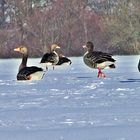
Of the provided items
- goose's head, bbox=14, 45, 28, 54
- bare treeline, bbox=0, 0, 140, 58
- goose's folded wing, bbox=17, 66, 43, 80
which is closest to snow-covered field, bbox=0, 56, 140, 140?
goose's folded wing, bbox=17, 66, 43, 80

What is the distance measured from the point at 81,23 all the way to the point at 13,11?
540 cm

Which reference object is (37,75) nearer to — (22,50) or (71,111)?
(22,50)

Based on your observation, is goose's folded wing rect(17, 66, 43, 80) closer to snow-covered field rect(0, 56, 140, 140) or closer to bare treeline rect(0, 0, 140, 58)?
snow-covered field rect(0, 56, 140, 140)

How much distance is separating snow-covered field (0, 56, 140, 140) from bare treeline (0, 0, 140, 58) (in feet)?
88.8

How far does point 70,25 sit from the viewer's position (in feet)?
127

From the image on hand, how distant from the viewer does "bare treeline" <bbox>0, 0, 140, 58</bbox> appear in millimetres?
36469

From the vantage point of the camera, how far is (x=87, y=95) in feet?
22.7

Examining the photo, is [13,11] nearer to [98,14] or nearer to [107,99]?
[98,14]

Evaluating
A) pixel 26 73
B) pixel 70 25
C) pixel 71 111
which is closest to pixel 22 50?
pixel 26 73

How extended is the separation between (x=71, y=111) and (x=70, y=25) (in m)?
33.5

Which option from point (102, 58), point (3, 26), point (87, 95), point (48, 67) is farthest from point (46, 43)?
point (87, 95)

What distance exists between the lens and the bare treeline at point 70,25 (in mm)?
36469

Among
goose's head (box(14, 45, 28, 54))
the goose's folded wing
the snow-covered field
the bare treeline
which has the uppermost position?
the snow-covered field

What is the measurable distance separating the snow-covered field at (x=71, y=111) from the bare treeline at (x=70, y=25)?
27061 millimetres
